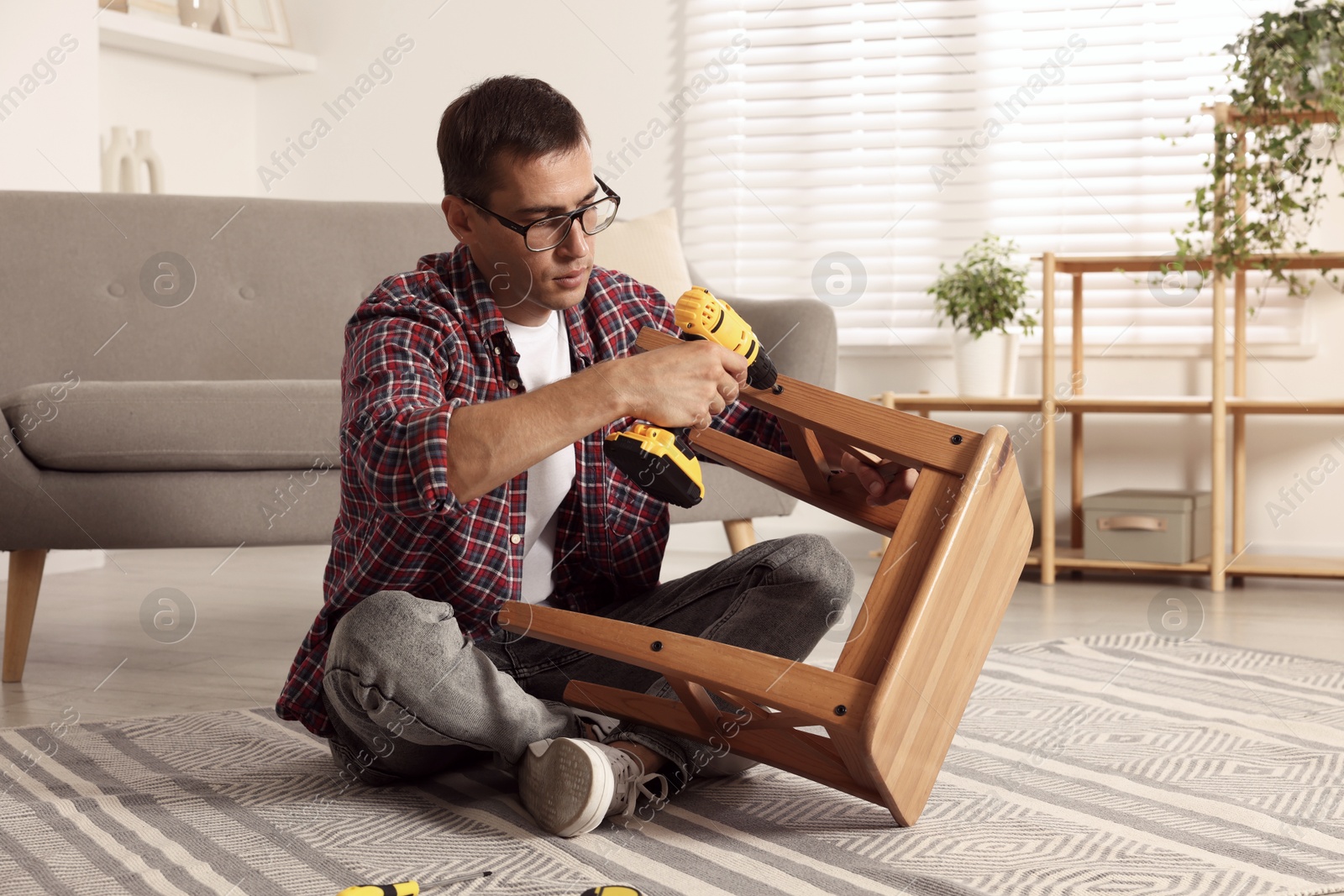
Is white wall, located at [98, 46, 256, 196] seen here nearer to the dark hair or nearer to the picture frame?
the picture frame

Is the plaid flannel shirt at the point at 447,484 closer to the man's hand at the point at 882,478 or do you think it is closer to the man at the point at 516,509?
the man at the point at 516,509

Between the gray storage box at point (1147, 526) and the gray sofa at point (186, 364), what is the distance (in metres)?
0.91

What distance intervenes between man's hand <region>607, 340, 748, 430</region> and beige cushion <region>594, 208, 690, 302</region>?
4.23 ft

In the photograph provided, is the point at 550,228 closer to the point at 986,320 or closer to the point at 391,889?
the point at 391,889

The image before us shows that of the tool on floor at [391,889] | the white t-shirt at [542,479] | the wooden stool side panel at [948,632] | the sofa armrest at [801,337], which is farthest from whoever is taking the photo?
the sofa armrest at [801,337]

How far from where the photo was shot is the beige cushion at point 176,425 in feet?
5.63

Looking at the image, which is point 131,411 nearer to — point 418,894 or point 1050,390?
point 418,894

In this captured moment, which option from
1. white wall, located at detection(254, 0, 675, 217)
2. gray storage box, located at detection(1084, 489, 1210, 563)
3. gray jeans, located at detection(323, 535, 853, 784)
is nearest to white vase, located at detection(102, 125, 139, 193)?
white wall, located at detection(254, 0, 675, 217)

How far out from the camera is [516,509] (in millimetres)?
1188

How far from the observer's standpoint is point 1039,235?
298cm

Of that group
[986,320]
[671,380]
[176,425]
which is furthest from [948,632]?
[986,320]

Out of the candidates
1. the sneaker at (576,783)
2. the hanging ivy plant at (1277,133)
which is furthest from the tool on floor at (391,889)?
the hanging ivy plant at (1277,133)

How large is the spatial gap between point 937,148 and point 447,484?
2.32 metres

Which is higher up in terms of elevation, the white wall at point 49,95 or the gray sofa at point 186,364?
the white wall at point 49,95
